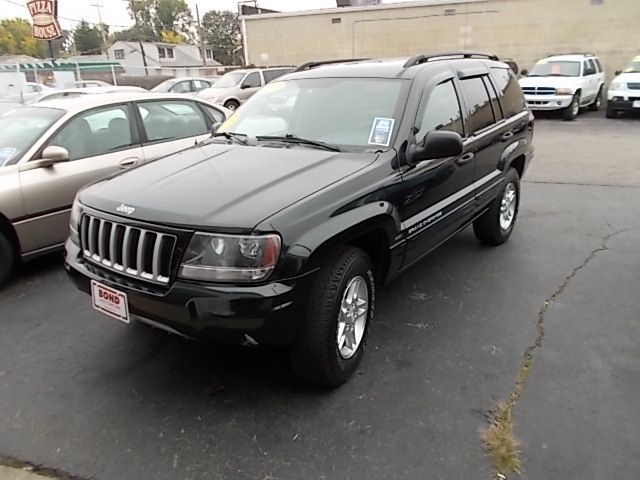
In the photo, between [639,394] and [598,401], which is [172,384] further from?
[639,394]

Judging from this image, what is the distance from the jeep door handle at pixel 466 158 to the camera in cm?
396

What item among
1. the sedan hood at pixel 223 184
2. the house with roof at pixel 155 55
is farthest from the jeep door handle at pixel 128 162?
the house with roof at pixel 155 55

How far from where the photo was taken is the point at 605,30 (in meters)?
19.3

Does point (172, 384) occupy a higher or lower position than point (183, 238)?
lower

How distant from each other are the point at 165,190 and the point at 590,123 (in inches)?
592

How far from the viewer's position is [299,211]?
8.40ft

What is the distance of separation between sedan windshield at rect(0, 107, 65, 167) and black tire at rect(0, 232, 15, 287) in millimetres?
686

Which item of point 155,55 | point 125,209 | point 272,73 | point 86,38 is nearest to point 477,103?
point 125,209

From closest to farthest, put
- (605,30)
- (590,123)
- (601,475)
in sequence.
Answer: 1. (601,475)
2. (590,123)
3. (605,30)

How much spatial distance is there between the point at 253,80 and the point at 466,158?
47.4ft

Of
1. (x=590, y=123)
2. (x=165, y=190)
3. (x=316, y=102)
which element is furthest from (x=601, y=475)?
(x=590, y=123)

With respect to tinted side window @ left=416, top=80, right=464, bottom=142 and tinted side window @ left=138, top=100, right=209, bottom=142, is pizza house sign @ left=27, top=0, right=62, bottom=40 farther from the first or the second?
tinted side window @ left=416, top=80, right=464, bottom=142

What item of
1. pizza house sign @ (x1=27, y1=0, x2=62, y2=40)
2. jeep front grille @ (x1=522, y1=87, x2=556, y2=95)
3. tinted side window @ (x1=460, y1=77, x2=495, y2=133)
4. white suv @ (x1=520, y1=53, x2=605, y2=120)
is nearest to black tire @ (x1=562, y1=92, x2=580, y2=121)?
white suv @ (x1=520, y1=53, x2=605, y2=120)

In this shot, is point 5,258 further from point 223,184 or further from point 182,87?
point 182,87
